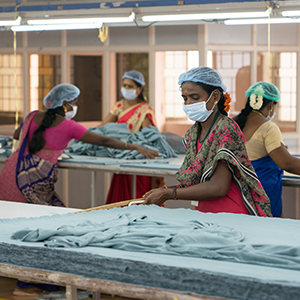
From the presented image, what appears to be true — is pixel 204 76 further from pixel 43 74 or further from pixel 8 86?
pixel 8 86

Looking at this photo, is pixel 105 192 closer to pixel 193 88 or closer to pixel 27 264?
pixel 193 88

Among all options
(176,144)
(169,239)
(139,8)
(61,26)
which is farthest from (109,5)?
(169,239)

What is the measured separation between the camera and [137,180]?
4672 millimetres


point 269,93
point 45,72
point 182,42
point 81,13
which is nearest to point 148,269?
point 269,93

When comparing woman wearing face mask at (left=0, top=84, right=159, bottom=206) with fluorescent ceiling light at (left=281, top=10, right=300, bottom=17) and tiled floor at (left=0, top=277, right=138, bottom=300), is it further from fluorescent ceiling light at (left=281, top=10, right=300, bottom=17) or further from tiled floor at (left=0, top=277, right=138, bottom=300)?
fluorescent ceiling light at (left=281, top=10, right=300, bottom=17)

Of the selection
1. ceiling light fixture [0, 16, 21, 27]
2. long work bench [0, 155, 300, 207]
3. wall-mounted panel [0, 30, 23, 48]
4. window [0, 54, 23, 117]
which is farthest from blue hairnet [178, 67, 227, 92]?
wall-mounted panel [0, 30, 23, 48]

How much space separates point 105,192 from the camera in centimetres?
600

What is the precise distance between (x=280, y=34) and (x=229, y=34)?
695 mm

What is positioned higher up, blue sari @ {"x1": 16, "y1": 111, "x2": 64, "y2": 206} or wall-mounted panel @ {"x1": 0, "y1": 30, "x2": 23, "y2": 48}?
wall-mounted panel @ {"x1": 0, "y1": 30, "x2": 23, "y2": 48}

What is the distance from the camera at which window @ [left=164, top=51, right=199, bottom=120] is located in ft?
27.2

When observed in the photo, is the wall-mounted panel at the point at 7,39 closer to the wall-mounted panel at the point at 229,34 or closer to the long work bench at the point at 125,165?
the long work bench at the point at 125,165

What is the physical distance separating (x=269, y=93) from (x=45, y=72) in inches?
148

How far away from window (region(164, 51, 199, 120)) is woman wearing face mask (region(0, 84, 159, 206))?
14.4ft

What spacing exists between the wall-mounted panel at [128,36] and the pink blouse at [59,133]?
230 cm
